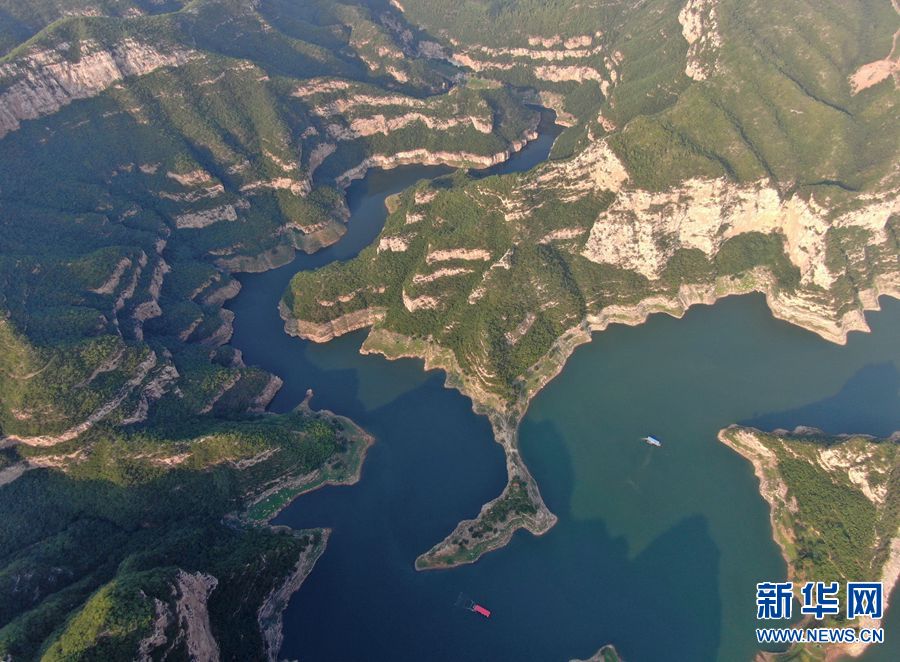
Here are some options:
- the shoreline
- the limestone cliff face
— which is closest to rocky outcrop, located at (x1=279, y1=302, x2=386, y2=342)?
the shoreline

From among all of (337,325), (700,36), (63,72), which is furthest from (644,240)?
(63,72)

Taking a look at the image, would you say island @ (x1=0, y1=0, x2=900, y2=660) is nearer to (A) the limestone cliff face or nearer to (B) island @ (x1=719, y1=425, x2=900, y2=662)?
(A) the limestone cliff face

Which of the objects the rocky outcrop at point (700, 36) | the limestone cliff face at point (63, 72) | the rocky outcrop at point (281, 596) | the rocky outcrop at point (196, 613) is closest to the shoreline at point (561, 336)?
the rocky outcrop at point (281, 596)

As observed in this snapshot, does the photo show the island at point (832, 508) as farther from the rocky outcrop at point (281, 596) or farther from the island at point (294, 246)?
the rocky outcrop at point (281, 596)

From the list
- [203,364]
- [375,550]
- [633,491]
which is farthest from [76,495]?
[633,491]

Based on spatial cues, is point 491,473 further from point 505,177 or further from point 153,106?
point 153,106

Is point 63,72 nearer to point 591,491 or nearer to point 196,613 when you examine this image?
point 196,613
